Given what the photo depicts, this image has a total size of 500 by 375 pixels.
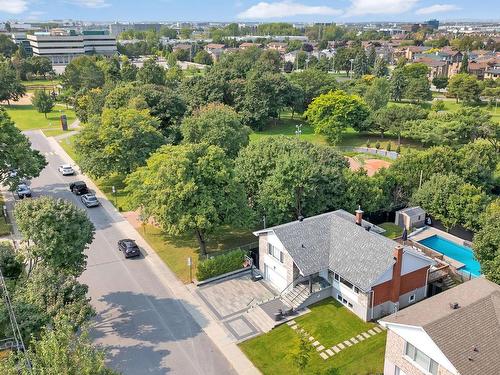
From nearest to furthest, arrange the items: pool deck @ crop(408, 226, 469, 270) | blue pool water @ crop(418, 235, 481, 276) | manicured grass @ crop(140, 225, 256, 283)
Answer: manicured grass @ crop(140, 225, 256, 283) < blue pool water @ crop(418, 235, 481, 276) < pool deck @ crop(408, 226, 469, 270)

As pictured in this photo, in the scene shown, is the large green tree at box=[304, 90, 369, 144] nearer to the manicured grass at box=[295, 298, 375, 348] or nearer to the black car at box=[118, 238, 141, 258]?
the black car at box=[118, 238, 141, 258]

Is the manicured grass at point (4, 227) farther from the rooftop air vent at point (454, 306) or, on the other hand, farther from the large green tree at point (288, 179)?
the rooftop air vent at point (454, 306)

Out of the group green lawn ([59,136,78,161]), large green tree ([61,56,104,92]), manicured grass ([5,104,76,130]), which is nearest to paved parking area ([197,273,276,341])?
green lawn ([59,136,78,161])

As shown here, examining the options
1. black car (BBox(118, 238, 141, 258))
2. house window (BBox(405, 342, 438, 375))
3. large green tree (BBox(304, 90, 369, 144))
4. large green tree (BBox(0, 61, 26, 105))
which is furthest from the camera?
large green tree (BBox(0, 61, 26, 105))

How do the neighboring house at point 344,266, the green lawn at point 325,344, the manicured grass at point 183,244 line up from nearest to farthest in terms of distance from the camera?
the green lawn at point 325,344
the neighboring house at point 344,266
the manicured grass at point 183,244

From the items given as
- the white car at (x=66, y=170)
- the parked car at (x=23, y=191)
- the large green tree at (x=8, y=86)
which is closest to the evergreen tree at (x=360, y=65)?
the large green tree at (x=8, y=86)

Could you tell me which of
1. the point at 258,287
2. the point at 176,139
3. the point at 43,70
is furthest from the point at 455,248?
the point at 43,70
